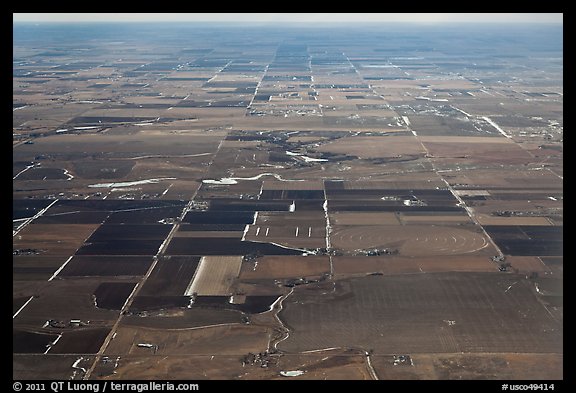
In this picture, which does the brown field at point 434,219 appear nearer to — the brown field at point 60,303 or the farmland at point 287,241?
the farmland at point 287,241

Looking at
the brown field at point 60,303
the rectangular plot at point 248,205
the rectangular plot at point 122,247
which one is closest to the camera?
the brown field at point 60,303

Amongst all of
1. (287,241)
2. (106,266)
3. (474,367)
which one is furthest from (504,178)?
(106,266)

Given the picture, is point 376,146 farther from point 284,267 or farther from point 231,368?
point 231,368

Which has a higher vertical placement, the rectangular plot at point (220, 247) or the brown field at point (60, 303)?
the brown field at point (60, 303)

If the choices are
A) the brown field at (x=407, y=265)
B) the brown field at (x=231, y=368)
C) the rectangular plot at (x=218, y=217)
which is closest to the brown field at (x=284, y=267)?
the brown field at (x=407, y=265)

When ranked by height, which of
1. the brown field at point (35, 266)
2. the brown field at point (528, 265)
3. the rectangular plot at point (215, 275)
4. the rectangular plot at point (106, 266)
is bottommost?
the brown field at point (528, 265)

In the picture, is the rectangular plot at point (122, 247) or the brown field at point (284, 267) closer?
the brown field at point (284, 267)
